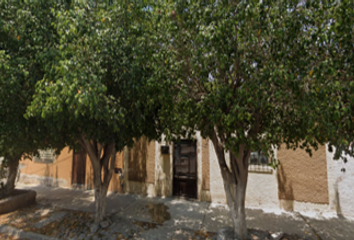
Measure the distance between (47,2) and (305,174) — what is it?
28.3ft

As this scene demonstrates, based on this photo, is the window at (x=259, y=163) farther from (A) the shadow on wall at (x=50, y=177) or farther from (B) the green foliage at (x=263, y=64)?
(A) the shadow on wall at (x=50, y=177)

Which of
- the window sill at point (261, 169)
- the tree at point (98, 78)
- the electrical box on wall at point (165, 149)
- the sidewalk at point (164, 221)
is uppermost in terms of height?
the tree at point (98, 78)

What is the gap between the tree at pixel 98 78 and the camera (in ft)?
11.4

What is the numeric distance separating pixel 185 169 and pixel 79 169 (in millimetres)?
5493

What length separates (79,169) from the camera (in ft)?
32.5

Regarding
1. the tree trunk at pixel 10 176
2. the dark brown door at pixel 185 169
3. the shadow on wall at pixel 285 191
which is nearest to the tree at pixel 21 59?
the tree trunk at pixel 10 176

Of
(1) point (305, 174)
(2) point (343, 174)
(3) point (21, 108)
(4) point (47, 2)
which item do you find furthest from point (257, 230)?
(4) point (47, 2)

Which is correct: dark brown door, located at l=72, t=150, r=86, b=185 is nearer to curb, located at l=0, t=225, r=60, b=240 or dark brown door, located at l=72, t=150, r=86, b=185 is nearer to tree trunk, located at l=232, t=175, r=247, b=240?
curb, located at l=0, t=225, r=60, b=240

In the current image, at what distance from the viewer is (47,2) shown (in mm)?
4449

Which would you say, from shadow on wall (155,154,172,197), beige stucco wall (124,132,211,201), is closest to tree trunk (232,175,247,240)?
beige stucco wall (124,132,211,201)

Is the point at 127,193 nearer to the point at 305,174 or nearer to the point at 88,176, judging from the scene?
the point at 88,176

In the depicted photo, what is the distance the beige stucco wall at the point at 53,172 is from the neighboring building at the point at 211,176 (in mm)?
50

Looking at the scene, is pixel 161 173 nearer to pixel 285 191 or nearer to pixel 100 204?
pixel 100 204

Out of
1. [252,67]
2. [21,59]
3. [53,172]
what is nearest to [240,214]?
[252,67]
